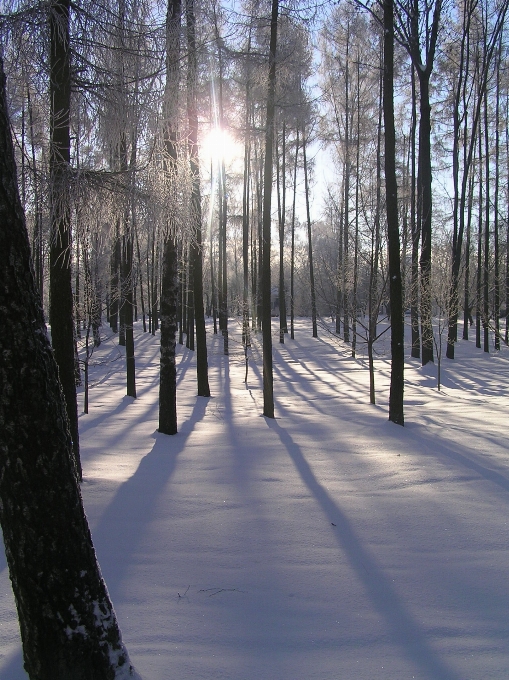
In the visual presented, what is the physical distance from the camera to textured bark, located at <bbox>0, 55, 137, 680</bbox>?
176 centimetres

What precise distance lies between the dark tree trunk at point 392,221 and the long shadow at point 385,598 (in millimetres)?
3793

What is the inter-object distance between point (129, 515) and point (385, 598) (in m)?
2.29

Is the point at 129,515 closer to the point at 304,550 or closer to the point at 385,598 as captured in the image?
the point at 304,550

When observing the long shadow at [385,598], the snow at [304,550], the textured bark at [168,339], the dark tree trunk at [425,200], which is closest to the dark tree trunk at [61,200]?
the snow at [304,550]

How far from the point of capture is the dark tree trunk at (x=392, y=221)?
7402 mm

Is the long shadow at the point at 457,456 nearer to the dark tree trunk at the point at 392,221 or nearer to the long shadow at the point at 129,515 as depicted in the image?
the dark tree trunk at the point at 392,221

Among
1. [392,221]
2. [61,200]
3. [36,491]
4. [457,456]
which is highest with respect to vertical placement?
[392,221]

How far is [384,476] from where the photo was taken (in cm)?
518

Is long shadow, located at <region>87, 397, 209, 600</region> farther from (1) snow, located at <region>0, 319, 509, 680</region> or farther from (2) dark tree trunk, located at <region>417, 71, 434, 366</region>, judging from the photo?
(2) dark tree trunk, located at <region>417, 71, 434, 366</region>

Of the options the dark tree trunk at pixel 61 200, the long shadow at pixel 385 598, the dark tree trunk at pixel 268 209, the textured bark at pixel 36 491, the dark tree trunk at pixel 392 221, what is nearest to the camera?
the textured bark at pixel 36 491

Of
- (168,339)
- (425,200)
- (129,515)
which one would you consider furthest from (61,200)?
(425,200)

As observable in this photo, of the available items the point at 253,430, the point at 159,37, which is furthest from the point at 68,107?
the point at 253,430

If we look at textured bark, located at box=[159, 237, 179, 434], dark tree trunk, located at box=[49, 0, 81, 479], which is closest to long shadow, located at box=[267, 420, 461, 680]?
dark tree trunk, located at box=[49, 0, 81, 479]

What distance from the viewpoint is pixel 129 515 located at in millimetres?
4051
